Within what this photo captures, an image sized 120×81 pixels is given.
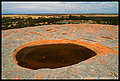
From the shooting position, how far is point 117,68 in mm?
4004

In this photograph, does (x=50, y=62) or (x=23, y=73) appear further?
(x=50, y=62)

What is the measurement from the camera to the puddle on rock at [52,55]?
4609 mm

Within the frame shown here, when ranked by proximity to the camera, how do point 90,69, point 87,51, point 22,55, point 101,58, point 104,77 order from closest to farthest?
point 104,77 → point 90,69 → point 101,58 → point 22,55 → point 87,51

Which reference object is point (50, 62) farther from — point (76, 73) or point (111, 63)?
point (111, 63)

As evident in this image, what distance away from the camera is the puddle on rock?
461cm

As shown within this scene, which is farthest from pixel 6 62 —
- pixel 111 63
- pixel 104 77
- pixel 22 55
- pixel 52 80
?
pixel 111 63

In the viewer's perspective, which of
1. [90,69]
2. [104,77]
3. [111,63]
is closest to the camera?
[104,77]

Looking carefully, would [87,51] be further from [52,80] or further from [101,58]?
[52,80]

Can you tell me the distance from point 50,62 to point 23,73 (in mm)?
1415

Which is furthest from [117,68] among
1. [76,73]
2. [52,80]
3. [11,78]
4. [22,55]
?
[22,55]

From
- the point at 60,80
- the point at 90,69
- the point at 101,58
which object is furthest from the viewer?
the point at 101,58

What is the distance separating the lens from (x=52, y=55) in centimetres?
546

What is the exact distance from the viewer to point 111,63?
14.2 feet

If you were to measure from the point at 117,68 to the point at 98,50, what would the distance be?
181 centimetres
